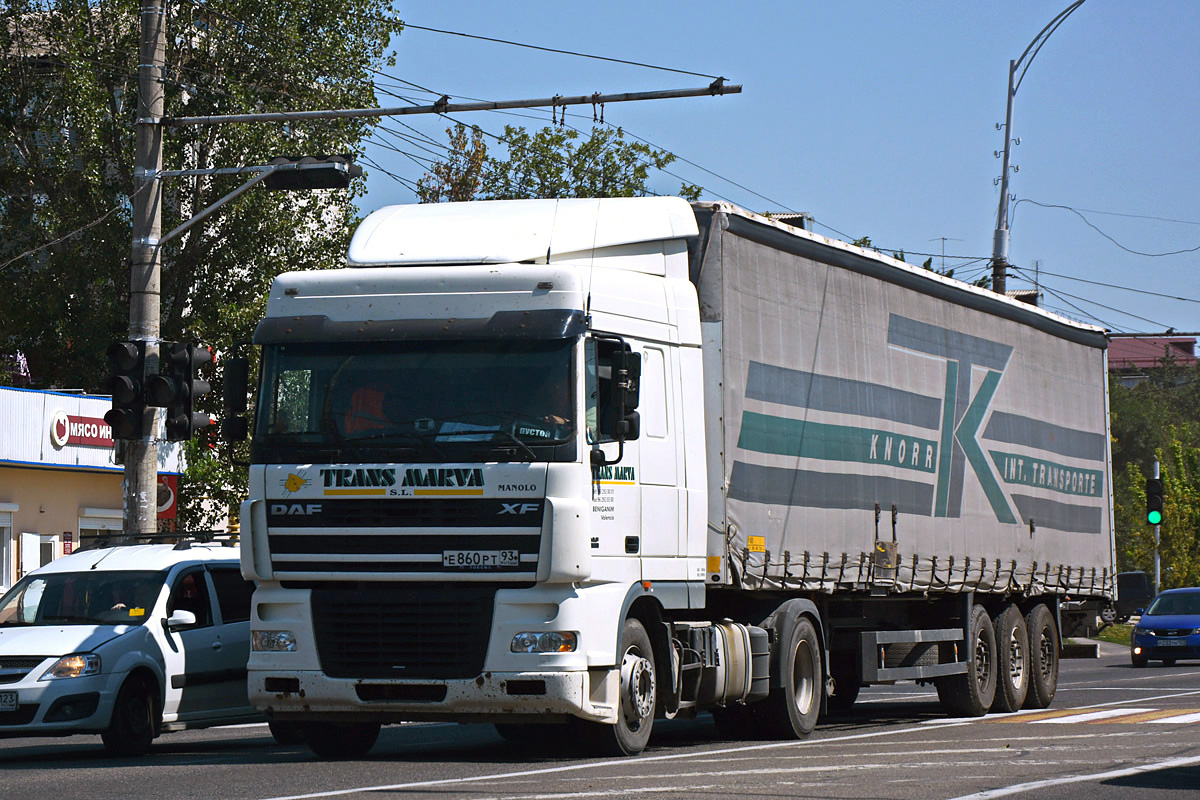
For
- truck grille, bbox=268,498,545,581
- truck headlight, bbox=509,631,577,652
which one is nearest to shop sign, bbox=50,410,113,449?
truck grille, bbox=268,498,545,581

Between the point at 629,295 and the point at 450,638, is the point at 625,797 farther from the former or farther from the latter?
the point at 629,295

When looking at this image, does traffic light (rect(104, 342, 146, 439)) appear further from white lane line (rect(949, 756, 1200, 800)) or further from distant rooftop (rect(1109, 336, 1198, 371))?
distant rooftop (rect(1109, 336, 1198, 371))

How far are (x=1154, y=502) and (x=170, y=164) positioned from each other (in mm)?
19988

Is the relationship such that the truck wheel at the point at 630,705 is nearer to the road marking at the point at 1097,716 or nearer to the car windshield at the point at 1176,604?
the road marking at the point at 1097,716

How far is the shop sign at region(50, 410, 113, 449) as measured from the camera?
30.1 m

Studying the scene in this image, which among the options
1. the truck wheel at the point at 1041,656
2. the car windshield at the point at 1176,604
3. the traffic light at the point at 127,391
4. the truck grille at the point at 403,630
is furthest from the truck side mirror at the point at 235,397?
the car windshield at the point at 1176,604

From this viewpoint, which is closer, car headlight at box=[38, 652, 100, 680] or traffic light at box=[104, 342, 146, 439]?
car headlight at box=[38, 652, 100, 680]

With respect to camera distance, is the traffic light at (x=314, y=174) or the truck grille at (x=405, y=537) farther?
the traffic light at (x=314, y=174)

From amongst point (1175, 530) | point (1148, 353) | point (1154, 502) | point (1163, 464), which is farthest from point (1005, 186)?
point (1148, 353)

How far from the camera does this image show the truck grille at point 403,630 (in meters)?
11.8

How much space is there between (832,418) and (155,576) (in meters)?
6.04

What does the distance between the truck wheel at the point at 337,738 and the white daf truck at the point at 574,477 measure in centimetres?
2

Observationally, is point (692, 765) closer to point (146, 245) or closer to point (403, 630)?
point (403, 630)

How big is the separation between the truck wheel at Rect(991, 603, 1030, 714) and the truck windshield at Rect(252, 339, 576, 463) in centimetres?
859
